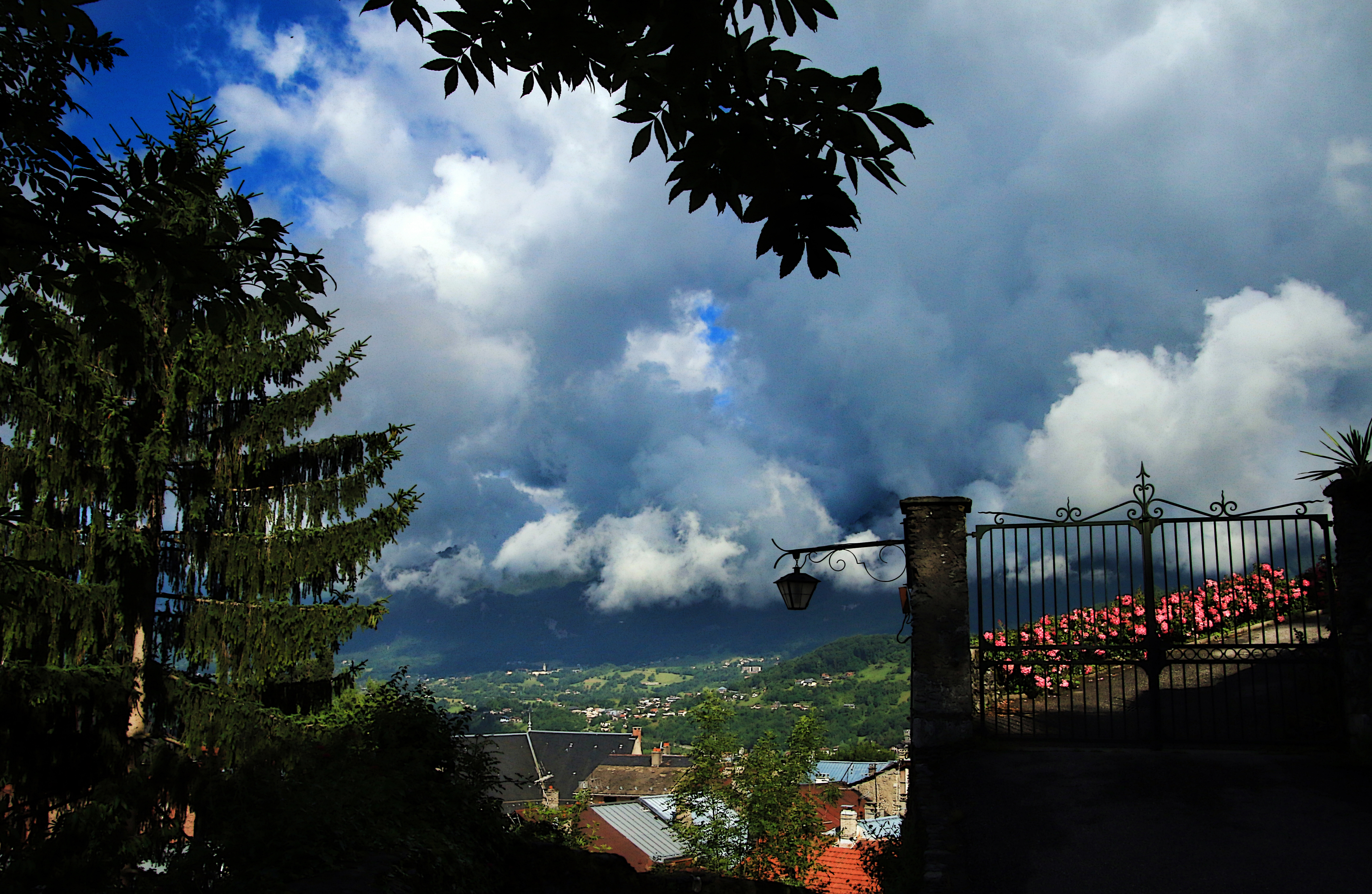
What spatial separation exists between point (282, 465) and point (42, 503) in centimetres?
317

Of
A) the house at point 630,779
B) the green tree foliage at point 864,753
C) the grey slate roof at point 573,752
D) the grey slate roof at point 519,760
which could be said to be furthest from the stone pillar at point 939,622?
the grey slate roof at point 573,752

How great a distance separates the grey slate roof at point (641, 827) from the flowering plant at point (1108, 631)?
20690 mm

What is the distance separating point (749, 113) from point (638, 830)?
33.7 m

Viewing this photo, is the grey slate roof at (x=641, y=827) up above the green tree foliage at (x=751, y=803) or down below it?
below

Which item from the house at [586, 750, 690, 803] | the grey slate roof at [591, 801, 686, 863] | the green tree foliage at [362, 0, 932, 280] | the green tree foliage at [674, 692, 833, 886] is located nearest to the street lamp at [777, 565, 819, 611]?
the green tree foliage at [362, 0, 932, 280]

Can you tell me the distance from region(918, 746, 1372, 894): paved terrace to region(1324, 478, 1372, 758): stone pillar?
1.40 ft

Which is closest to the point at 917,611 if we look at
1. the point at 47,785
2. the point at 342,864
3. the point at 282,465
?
the point at 342,864

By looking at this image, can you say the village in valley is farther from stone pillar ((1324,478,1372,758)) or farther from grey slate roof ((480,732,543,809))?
stone pillar ((1324,478,1372,758))

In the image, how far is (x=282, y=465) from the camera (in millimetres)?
13227

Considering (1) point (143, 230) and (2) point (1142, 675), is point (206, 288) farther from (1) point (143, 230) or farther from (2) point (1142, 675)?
(2) point (1142, 675)

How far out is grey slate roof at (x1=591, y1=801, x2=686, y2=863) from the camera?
30.0 meters

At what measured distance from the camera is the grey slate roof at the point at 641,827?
30.0 meters

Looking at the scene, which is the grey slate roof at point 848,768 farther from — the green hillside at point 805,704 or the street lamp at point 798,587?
the street lamp at point 798,587

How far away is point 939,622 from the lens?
362 inches
